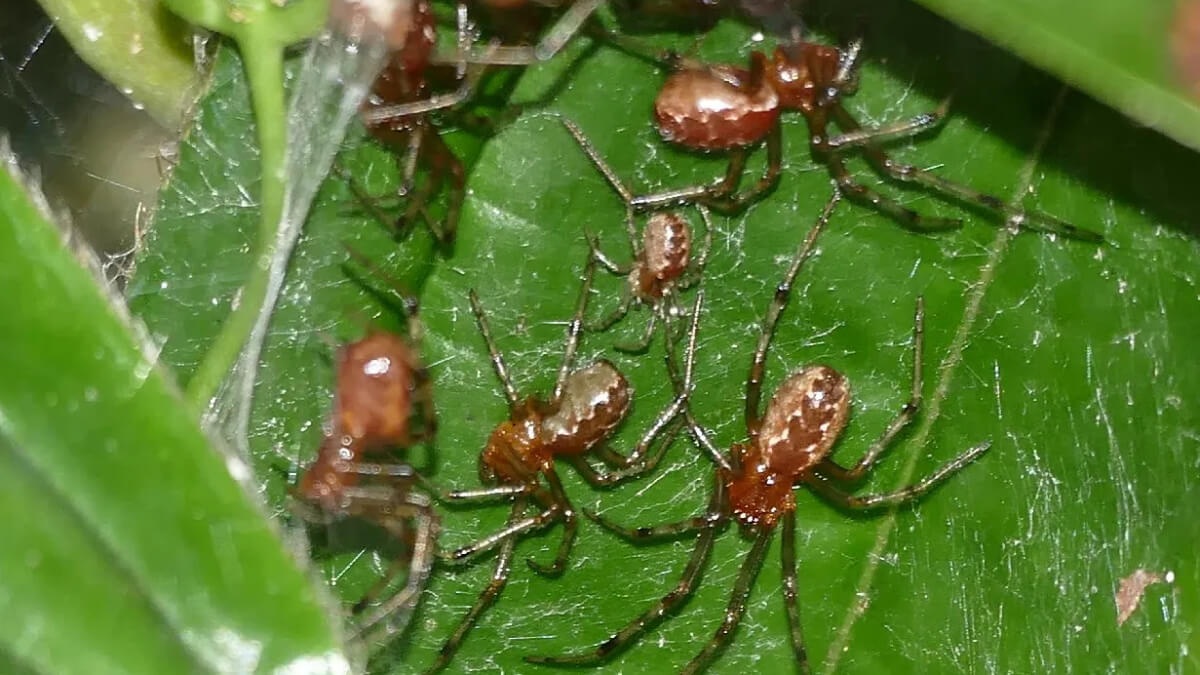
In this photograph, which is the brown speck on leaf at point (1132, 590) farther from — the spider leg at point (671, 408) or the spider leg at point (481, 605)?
the spider leg at point (481, 605)

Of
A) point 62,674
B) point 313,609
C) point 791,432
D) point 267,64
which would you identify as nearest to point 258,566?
point 313,609

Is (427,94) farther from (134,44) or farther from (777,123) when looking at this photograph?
(777,123)

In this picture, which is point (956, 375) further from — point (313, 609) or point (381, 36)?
point (313, 609)

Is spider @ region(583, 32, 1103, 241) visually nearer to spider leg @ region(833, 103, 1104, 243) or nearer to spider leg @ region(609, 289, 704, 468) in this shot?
spider leg @ region(833, 103, 1104, 243)

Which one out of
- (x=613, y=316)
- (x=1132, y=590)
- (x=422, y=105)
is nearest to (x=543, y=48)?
(x=422, y=105)

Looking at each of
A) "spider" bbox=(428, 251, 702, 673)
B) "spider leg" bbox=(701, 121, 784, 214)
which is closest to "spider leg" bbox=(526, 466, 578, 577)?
"spider" bbox=(428, 251, 702, 673)
